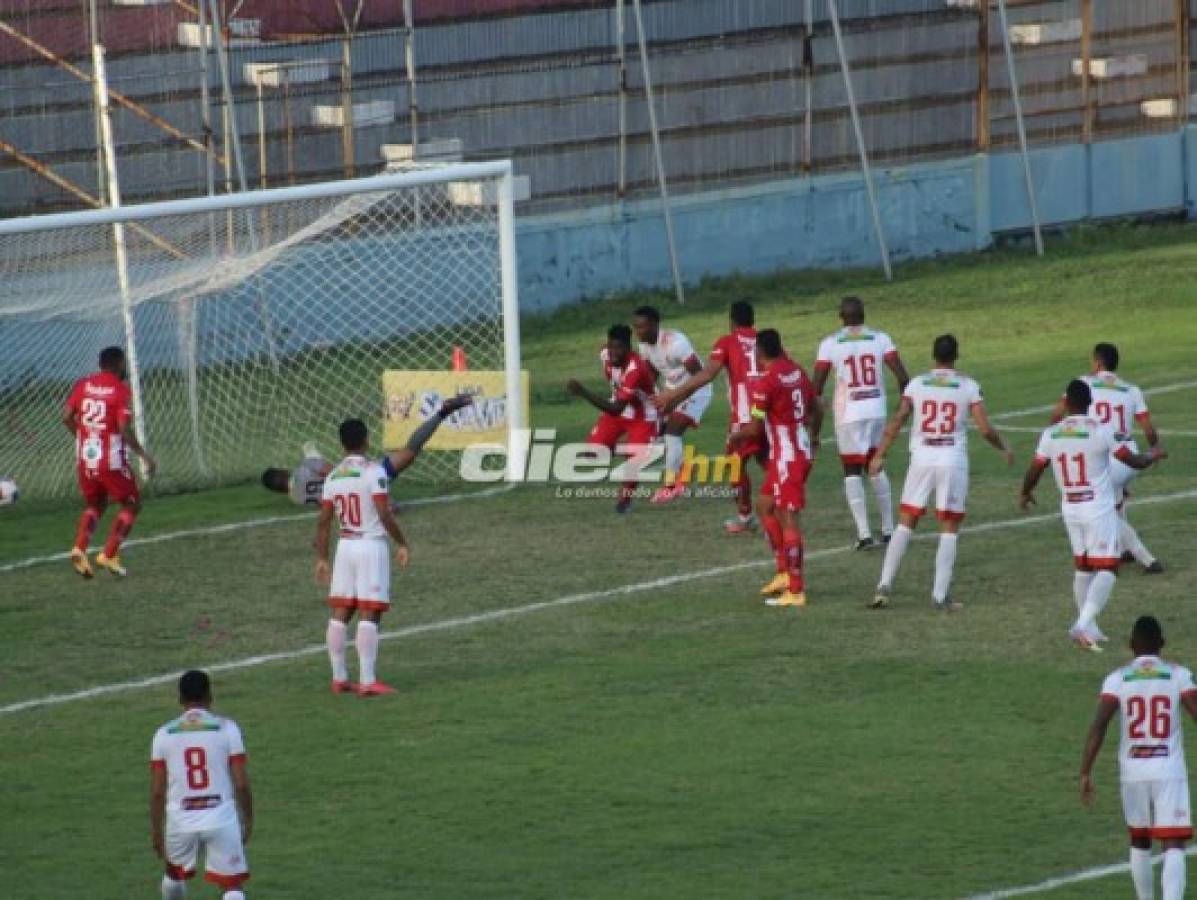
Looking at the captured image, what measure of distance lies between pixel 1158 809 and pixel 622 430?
466 inches

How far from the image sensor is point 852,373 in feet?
76.4

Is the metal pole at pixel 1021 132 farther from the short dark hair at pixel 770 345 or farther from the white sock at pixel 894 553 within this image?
the white sock at pixel 894 553

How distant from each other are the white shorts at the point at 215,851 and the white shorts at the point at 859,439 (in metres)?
10.4

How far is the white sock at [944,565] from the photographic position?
68.5 ft

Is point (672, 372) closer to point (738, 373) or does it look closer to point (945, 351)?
point (738, 373)

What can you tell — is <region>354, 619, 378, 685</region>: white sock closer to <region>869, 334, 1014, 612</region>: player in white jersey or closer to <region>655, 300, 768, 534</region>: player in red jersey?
<region>869, 334, 1014, 612</region>: player in white jersey

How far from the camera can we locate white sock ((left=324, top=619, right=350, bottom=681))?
1909cm

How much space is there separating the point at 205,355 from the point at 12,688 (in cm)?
838

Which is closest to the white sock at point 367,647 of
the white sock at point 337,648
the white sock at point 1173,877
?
the white sock at point 337,648

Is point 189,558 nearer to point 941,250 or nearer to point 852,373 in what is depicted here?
point 852,373

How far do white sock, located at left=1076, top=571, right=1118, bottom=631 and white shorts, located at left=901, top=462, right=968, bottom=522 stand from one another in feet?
5.12

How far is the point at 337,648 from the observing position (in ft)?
62.9

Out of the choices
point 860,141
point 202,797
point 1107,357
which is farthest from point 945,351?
point 860,141

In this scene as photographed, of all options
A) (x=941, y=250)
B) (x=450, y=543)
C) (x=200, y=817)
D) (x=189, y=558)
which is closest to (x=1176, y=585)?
(x=450, y=543)
